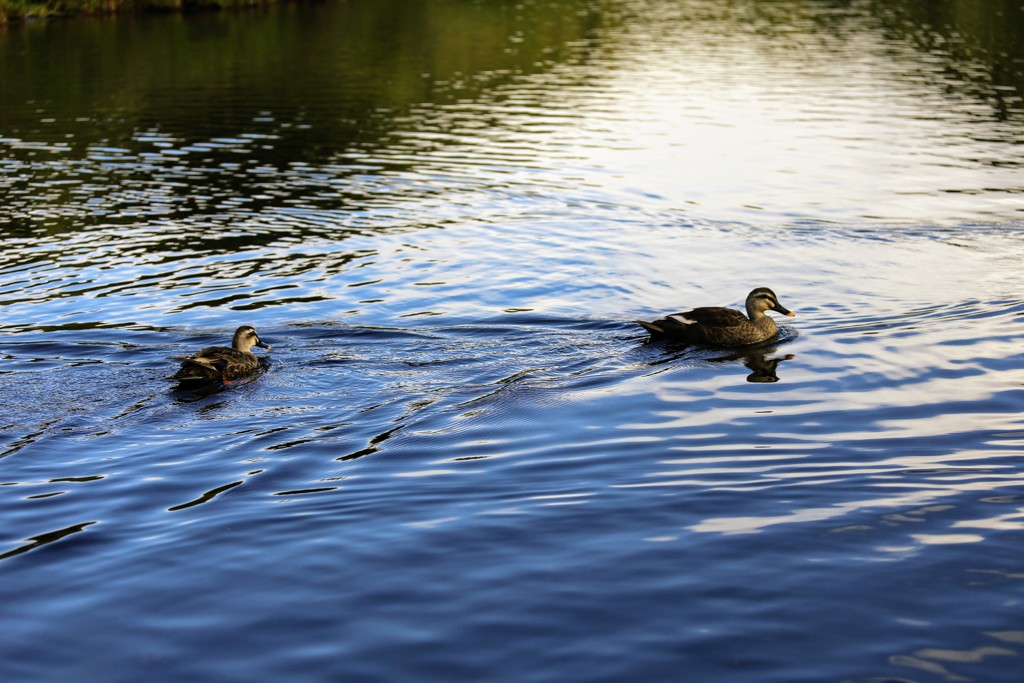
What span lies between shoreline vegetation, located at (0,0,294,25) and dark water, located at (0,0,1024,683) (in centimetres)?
2073

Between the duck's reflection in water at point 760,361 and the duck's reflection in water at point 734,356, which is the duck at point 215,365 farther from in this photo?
the duck's reflection in water at point 760,361

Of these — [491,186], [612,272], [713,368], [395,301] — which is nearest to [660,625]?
[713,368]

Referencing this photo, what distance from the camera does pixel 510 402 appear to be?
43.8 feet

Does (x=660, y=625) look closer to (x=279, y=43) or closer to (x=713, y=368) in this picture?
(x=713, y=368)

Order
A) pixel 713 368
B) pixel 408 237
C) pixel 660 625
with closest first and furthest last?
pixel 660 625
pixel 713 368
pixel 408 237

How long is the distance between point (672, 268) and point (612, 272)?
110 centimetres

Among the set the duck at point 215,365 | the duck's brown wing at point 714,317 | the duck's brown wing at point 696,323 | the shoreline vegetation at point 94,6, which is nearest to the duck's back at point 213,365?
the duck at point 215,365

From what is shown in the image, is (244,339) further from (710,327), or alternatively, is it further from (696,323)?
(710,327)

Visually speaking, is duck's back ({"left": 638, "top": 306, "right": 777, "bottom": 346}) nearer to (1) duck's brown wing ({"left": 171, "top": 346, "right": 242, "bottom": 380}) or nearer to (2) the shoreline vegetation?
(1) duck's brown wing ({"left": 171, "top": 346, "right": 242, "bottom": 380})

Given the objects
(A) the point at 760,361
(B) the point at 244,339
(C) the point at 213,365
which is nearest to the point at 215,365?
(C) the point at 213,365

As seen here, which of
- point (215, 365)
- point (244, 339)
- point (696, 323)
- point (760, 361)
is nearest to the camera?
point (215, 365)

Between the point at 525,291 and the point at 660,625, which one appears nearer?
the point at 660,625

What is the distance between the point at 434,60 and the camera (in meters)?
45.3

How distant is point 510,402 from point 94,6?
47184 millimetres
